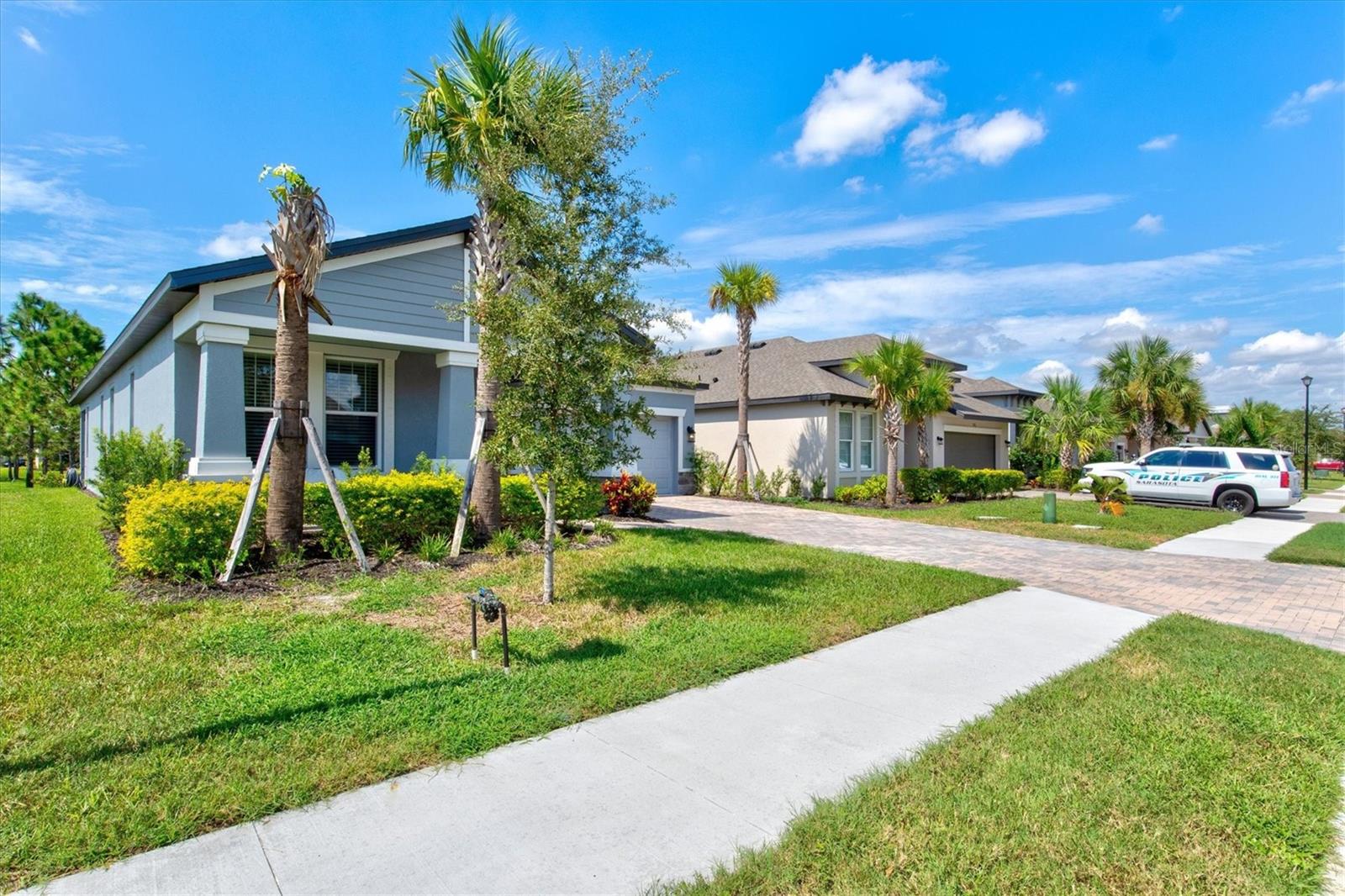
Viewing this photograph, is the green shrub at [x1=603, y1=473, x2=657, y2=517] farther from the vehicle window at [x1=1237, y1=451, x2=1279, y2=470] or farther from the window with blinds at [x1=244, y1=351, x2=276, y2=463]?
the vehicle window at [x1=1237, y1=451, x2=1279, y2=470]

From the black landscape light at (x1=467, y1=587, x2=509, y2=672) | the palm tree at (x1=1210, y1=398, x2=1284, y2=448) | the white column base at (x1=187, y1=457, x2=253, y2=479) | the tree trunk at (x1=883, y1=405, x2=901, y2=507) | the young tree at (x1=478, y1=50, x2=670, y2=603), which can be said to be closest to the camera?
the black landscape light at (x1=467, y1=587, x2=509, y2=672)

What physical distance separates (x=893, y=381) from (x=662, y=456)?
22.3 ft

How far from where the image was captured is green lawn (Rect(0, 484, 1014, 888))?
3.03 metres

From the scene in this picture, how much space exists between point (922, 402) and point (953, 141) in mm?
7375

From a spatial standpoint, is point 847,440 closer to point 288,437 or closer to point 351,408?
point 351,408

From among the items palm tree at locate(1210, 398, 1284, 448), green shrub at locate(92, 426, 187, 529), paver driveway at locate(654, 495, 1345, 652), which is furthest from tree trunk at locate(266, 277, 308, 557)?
palm tree at locate(1210, 398, 1284, 448)

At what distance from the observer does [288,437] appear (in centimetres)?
745

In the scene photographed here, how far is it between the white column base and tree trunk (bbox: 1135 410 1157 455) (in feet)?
104

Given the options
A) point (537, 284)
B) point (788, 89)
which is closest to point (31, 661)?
point (537, 284)

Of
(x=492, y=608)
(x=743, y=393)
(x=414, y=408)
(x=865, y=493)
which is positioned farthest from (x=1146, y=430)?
(x=492, y=608)

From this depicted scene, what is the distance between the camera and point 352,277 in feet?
35.7

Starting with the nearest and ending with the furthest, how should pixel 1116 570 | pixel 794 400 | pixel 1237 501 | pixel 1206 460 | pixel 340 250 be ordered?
pixel 1116 570, pixel 340 250, pixel 1237 501, pixel 1206 460, pixel 794 400

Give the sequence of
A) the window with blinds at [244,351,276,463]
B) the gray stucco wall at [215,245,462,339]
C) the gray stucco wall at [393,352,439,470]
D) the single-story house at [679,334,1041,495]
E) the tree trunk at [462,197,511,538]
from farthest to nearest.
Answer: the single-story house at [679,334,1041,495] < the gray stucco wall at [393,352,439,470] < the window with blinds at [244,351,276,463] < the gray stucco wall at [215,245,462,339] < the tree trunk at [462,197,511,538]

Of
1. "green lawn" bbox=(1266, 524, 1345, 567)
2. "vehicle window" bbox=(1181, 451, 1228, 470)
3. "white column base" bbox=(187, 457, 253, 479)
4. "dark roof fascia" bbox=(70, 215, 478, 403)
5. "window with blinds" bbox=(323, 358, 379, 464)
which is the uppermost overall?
"dark roof fascia" bbox=(70, 215, 478, 403)
